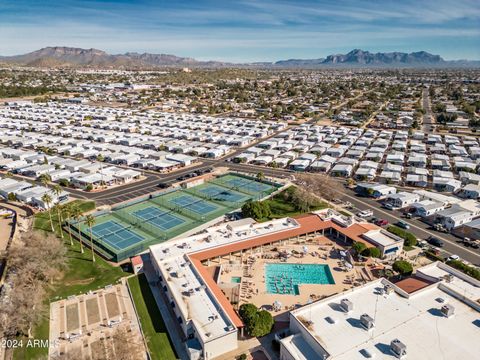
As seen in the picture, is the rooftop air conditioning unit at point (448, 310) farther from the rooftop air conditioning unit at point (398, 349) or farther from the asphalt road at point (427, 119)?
the asphalt road at point (427, 119)

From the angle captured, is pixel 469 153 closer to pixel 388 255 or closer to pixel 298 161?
pixel 298 161

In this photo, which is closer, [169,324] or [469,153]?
[169,324]

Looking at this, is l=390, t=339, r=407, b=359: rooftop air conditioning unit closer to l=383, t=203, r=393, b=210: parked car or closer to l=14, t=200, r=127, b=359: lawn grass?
l=14, t=200, r=127, b=359: lawn grass

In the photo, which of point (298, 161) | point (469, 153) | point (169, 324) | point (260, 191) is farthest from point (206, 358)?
point (469, 153)

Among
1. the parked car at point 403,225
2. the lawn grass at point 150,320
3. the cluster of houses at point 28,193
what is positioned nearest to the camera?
the lawn grass at point 150,320

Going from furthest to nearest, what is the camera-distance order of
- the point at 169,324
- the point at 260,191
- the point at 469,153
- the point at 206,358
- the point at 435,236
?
the point at 469,153
the point at 260,191
the point at 435,236
the point at 169,324
the point at 206,358

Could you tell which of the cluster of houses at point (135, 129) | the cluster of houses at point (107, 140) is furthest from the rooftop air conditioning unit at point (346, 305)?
the cluster of houses at point (135, 129)
